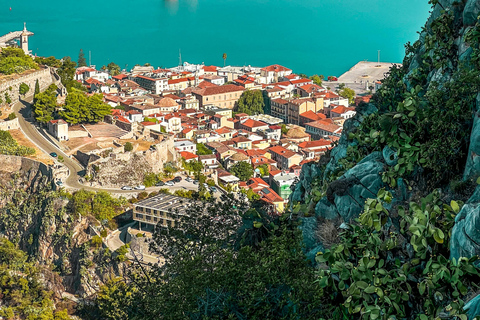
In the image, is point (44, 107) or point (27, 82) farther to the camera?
point (27, 82)

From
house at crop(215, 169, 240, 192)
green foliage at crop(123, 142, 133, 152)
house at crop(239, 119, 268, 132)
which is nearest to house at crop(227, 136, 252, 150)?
house at crop(239, 119, 268, 132)

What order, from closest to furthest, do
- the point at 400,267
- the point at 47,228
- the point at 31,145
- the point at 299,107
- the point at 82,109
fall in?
the point at 400,267 → the point at 47,228 → the point at 31,145 → the point at 82,109 → the point at 299,107

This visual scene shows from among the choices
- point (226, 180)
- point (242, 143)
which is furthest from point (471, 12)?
point (242, 143)

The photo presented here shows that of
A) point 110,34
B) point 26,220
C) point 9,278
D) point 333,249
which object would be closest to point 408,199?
point 333,249

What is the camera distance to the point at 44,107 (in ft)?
97.6

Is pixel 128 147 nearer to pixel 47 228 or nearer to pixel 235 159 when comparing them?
pixel 47 228

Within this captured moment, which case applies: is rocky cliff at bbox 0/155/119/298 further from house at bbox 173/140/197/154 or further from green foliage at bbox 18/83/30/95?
house at bbox 173/140/197/154

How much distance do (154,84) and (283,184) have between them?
22.1 metres

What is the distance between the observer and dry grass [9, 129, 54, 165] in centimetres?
2601

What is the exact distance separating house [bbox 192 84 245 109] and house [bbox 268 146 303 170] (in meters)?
11.7

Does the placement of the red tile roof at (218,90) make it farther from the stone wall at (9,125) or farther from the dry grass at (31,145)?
the dry grass at (31,145)

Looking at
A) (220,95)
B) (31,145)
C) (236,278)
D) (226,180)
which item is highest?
(236,278)

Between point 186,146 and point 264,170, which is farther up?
point 186,146

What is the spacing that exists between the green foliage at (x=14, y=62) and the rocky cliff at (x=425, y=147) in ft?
95.4
